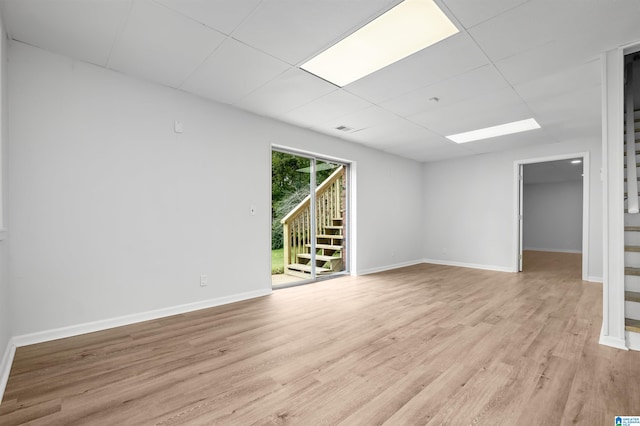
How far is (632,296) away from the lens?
96.3 inches

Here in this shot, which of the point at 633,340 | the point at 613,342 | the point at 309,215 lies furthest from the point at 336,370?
the point at 309,215

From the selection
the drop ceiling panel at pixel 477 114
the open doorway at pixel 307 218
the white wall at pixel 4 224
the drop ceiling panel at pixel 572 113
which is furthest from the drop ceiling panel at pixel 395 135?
the white wall at pixel 4 224

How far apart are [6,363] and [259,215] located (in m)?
2.63

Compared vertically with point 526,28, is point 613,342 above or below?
below

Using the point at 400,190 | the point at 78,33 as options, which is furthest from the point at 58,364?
the point at 400,190

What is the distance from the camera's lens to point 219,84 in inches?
123

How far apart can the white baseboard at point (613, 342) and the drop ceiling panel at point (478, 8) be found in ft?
9.09

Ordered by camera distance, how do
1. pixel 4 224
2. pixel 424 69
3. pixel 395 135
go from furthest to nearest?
pixel 395 135
pixel 424 69
pixel 4 224

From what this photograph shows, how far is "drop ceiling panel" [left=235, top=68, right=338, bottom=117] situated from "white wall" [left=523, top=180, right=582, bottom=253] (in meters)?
10.5

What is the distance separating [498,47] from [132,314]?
4.27 m

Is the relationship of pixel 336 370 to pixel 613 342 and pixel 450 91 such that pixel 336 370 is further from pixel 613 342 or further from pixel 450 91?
pixel 450 91

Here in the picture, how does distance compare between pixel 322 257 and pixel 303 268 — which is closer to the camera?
pixel 303 268

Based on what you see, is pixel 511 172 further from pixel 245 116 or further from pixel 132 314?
pixel 132 314

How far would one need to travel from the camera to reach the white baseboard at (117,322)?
7.94ft
